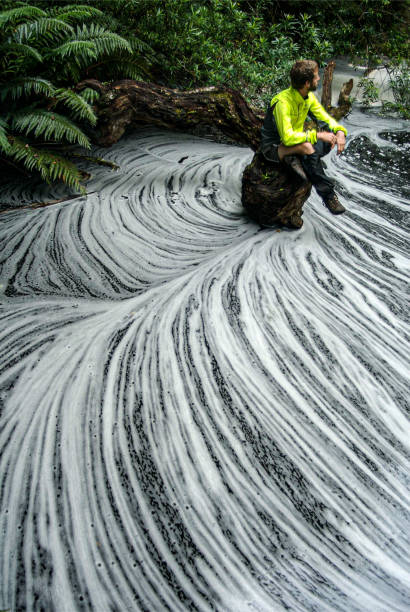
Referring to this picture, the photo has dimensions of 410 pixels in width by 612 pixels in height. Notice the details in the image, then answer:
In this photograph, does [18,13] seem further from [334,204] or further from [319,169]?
[334,204]

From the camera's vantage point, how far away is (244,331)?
2.48 m

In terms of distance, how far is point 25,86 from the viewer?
3174mm

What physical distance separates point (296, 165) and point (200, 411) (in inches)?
80.0

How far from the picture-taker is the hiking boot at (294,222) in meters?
3.38

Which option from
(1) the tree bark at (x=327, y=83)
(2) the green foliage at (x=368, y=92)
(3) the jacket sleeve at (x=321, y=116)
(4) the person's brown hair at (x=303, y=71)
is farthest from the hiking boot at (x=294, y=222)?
(2) the green foliage at (x=368, y=92)

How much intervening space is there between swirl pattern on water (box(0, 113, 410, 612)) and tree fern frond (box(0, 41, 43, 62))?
1044 mm

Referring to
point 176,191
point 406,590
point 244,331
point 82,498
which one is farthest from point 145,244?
point 406,590

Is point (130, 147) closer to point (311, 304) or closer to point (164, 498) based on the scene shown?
point (311, 304)

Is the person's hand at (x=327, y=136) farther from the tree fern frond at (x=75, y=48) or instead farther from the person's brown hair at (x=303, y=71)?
the tree fern frond at (x=75, y=48)

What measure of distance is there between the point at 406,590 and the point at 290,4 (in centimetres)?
726

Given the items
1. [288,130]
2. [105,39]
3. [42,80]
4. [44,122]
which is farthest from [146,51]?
[288,130]

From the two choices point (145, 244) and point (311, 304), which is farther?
point (145, 244)

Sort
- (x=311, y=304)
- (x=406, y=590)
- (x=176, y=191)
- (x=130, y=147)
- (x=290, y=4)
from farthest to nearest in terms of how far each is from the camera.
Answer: (x=290, y=4) < (x=130, y=147) < (x=176, y=191) < (x=311, y=304) < (x=406, y=590)

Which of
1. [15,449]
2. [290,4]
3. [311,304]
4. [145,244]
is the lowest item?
[15,449]
